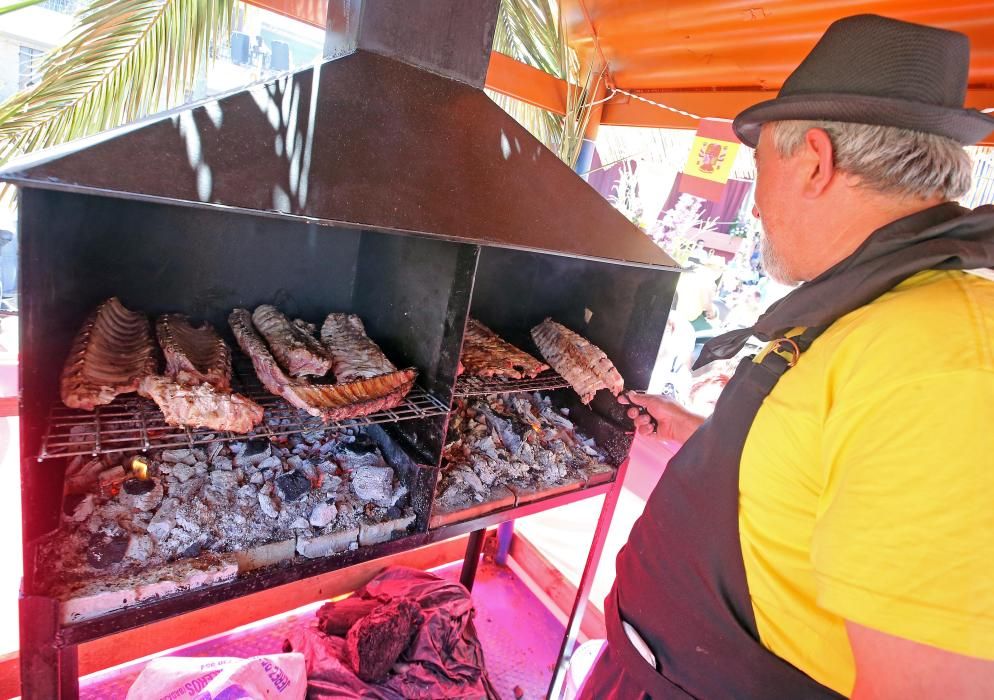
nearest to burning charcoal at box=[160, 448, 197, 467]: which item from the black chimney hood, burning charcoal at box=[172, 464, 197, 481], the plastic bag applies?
burning charcoal at box=[172, 464, 197, 481]

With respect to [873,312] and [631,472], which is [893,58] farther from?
[631,472]

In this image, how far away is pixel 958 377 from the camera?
3.45ft

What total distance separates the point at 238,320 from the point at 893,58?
9.01 feet

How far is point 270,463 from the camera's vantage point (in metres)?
2.58

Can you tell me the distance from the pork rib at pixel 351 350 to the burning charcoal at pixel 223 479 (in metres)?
0.65

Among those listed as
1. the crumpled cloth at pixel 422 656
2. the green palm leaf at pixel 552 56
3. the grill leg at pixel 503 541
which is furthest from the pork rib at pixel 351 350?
the green palm leaf at pixel 552 56

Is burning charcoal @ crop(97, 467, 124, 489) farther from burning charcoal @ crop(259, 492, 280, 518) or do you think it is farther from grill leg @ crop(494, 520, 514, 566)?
grill leg @ crop(494, 520, 514, 566)

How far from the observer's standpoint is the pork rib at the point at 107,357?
1775 mm

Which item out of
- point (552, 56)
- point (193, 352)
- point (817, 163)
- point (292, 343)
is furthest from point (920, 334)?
point (552, 56)

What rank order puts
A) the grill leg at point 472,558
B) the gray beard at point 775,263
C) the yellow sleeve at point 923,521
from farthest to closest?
1. the grill leg at point 472,558
2. the gray beard at point 775,263
3. the yellow sleeve at point 923,521

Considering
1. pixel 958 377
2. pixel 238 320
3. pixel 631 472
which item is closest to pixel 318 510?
pixel 238 320

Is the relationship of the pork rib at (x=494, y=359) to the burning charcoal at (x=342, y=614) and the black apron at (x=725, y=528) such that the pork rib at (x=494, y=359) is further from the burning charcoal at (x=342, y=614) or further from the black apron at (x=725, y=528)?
the burning charcoal at (x=342, y=614)

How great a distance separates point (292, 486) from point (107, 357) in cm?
91

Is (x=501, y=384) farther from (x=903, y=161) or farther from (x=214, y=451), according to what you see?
(x=903, y=161)
